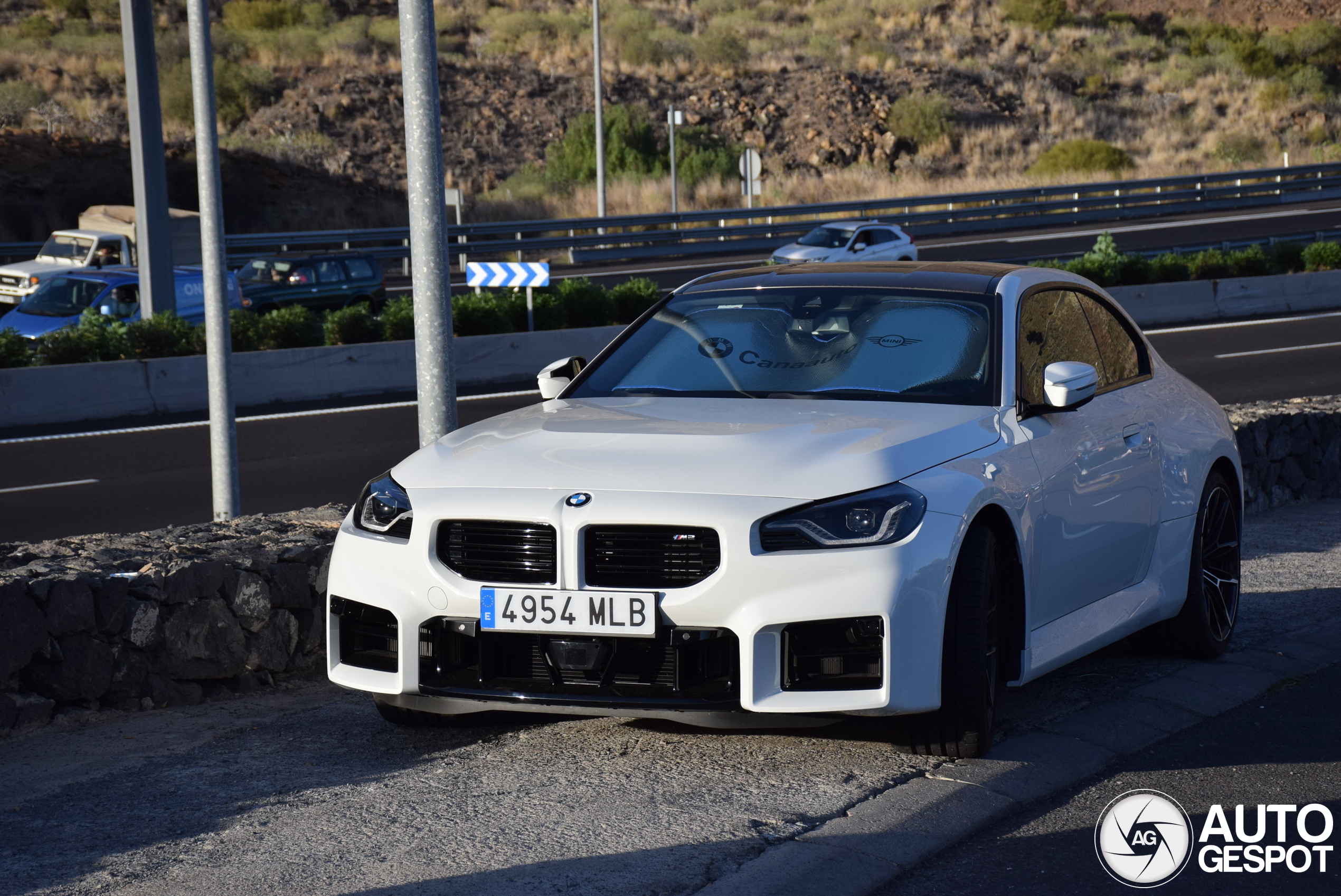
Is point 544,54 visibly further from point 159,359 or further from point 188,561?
point 188,561

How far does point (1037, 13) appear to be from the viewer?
77125 millimetres

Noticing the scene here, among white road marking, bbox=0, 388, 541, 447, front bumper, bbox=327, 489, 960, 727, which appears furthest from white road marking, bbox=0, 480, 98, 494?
front bumper, bbox=327, 489, 960, 727

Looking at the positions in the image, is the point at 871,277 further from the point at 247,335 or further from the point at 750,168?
the point at 750,168

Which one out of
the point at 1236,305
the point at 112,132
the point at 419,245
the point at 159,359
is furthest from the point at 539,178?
the point at 419,245

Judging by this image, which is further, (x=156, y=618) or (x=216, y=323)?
(x=216, y=323)

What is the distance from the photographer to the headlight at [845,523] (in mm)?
4645

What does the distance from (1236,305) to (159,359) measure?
→ 1847 centimetres

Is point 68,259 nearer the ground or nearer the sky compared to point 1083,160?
nearer the ground

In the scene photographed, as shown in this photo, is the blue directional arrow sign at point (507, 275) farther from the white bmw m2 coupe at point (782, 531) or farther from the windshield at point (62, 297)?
the white bmw m2 coupe at point (782, 531)

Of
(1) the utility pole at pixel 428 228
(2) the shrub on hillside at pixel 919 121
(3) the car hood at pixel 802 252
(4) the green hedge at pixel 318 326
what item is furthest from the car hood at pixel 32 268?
(2) the shrub on hillside at pixel 919 121

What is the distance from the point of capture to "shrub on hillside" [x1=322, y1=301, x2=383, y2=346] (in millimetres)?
21391

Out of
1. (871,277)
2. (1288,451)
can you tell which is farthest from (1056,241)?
(871,277)

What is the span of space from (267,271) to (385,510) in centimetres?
2265

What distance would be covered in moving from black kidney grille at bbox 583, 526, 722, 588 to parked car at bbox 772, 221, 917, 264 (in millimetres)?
28925
